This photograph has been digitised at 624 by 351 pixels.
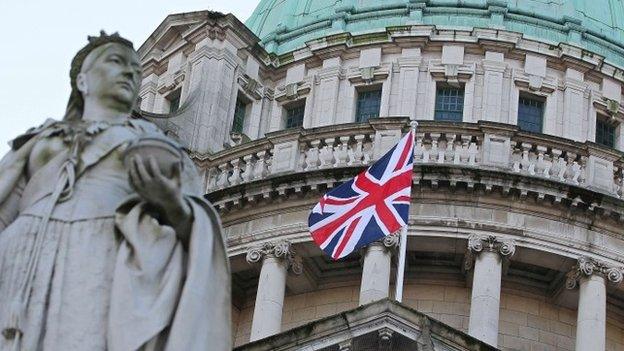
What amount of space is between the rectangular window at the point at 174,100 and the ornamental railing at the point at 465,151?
5.76m

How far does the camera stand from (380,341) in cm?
2356

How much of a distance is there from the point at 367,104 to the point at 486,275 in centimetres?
674

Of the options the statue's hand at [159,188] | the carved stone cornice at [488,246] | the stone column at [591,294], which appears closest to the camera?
the statue's hand at [159,188]

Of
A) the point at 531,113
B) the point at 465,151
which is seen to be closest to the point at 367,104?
the point at 531,113

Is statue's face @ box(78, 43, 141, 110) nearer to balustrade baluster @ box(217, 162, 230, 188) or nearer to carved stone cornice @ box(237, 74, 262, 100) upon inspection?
balustrade baluster @ box(217, 162, 230, 188)

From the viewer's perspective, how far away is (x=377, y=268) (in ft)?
110

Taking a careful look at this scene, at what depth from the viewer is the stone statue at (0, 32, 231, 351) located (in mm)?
6738

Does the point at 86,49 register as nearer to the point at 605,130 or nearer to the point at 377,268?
the point at 377,268

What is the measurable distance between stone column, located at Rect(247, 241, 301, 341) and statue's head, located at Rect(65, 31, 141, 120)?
85.0ft

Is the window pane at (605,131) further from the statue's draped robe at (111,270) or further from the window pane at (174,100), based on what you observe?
the statue's draped robe at (111,270)

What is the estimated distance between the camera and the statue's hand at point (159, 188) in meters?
6.84

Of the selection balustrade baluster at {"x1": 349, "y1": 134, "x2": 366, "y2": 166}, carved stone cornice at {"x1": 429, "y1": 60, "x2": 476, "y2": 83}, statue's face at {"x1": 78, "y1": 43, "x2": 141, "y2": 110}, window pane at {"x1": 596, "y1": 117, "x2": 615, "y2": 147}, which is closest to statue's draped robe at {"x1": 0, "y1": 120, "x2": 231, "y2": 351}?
statue's face at {"x1": 78, "y1": 43, "x2": 141, "y2": 110}

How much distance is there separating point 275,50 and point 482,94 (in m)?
5.48

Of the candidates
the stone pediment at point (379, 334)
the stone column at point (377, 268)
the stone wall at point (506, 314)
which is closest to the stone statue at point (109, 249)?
the stone pediment at point (379, 334)
